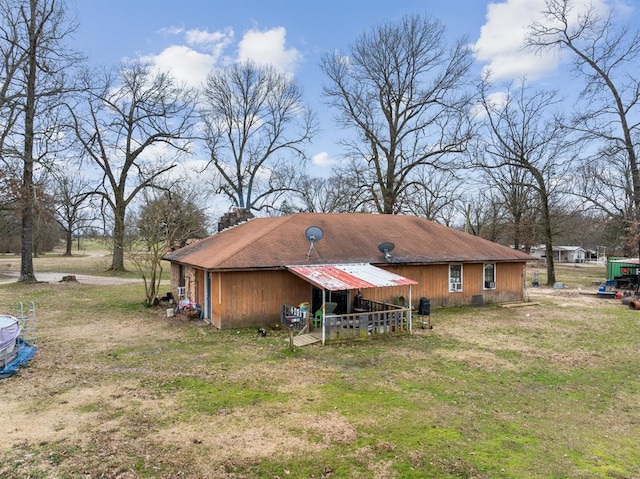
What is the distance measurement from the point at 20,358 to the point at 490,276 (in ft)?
65.2

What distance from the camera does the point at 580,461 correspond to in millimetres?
6250

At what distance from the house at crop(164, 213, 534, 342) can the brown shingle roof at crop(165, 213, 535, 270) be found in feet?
0.17

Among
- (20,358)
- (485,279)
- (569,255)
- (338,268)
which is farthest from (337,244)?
(569,255)

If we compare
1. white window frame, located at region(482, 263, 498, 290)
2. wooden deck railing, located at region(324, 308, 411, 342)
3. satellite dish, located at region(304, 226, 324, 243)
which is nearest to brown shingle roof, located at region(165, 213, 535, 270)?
satellite dish, located at region(304, 226, 324, 243)

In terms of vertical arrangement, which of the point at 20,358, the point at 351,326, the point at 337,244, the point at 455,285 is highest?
the point at 337,244

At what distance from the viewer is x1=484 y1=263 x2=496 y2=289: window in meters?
21.5

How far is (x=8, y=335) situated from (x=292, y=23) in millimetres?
17334

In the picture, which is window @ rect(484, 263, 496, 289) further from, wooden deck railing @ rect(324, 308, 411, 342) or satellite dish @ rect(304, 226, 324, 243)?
satellite dish @ rect(304, 226, 324, 243)

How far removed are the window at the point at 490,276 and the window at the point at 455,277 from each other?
1830 mm

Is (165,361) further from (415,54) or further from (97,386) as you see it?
(415,54)

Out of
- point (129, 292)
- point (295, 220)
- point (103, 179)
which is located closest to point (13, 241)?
point (103, 179)

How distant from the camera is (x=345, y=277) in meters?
14.7

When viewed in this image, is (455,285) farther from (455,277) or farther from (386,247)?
(386,247)

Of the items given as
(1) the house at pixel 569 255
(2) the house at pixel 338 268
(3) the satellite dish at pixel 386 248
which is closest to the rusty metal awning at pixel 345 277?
(2) the house at pixel 338 268
